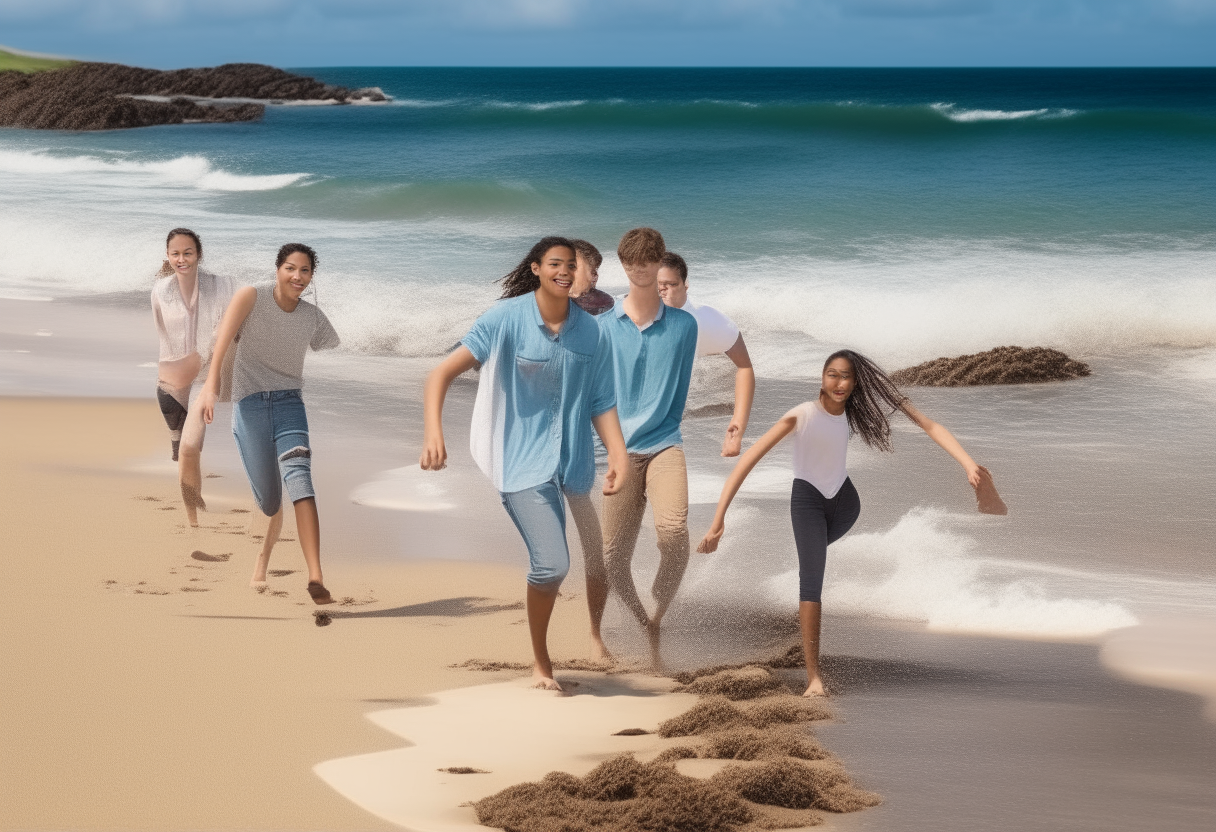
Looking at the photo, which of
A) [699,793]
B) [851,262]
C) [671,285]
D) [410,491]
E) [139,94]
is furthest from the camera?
[139,94]

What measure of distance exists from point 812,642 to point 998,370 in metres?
8.26

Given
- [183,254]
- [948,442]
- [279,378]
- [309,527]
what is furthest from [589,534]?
[183,254]

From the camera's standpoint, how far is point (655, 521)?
6.22m

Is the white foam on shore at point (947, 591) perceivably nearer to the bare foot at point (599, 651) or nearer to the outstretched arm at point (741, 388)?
the outstretched arm at point (741, 388)

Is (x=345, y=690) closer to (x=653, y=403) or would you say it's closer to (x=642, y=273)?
(x=653, y=403)

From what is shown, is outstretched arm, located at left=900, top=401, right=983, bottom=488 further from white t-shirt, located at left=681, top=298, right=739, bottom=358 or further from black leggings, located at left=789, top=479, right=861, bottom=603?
white t-shirt, located at left=681, top=298, right=739, bottom=358

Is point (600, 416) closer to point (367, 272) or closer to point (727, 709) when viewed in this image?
point (727, 709)

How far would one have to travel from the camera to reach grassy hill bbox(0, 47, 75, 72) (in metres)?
79.2

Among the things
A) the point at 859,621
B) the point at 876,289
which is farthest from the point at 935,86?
the point at 859,621

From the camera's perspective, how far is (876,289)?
21.4 m

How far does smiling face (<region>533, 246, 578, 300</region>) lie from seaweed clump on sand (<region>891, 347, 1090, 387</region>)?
8.56 meters

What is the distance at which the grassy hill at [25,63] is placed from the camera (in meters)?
79.2

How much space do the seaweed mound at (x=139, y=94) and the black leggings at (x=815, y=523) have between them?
58.4 meters

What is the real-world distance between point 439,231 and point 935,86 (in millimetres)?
65660
